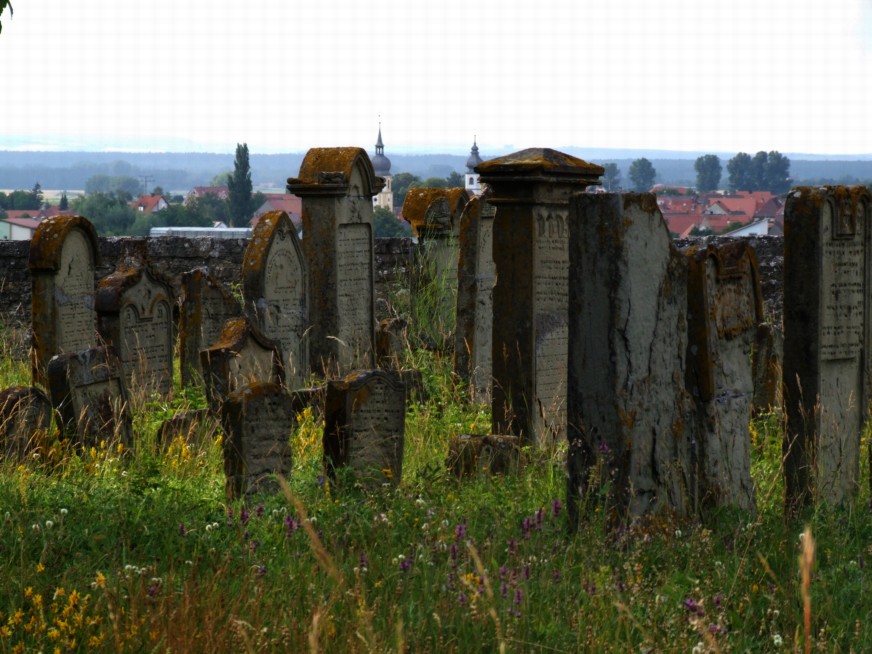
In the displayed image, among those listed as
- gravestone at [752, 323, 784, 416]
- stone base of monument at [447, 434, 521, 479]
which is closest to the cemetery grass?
stone base of monument at [447, 434, 521, 479]

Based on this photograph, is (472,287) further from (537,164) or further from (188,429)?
(188,429)

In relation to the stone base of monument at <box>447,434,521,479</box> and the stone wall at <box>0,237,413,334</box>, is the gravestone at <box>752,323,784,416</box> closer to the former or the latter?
the stone base of monument at <box>447,434,521,479</box>

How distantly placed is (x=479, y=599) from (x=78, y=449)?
4.19 meters

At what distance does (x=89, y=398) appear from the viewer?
763cm

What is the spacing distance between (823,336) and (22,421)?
4624 mm

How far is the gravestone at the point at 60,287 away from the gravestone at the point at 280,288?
5.16ft

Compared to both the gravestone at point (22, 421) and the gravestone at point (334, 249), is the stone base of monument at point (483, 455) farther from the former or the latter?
the gravestone at point (334, 249)

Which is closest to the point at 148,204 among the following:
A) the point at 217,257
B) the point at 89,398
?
the point at 217,257

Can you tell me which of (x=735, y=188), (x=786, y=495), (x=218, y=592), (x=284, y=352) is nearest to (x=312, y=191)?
(x=284, y=352)

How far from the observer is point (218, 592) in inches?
163

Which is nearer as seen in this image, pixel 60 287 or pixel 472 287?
pixel 60 287

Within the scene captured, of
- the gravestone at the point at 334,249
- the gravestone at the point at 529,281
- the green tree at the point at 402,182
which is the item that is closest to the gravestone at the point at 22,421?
the gravestone at the point at 529,281

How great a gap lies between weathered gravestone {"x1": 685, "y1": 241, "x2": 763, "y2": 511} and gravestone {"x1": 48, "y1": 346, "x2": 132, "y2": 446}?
12.4 ft

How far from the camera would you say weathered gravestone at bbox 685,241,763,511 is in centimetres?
564
